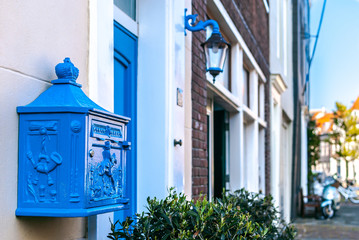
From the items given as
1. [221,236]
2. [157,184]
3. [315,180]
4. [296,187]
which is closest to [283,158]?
[296,187]

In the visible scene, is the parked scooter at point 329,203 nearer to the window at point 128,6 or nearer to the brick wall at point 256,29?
the brick wall at point 256,29

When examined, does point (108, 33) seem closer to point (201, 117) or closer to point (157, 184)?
point (157, 184)

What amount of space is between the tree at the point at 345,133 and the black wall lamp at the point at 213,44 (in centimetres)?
3296

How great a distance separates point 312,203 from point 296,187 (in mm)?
725

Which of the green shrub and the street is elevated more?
the green shrub

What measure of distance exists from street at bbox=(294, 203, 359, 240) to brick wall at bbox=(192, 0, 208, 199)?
6.79 meters

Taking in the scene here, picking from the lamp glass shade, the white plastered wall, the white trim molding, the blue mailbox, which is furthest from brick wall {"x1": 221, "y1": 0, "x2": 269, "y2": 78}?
the blue mailbox

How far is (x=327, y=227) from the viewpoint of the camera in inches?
555

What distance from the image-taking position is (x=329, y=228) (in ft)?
45.5

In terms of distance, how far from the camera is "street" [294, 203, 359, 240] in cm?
1208

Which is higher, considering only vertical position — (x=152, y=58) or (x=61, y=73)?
(x=152, y=58)

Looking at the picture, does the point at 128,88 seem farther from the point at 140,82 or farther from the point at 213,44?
the point at 213,44

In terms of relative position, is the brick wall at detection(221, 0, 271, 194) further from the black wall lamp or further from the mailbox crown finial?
the mailbox crown finial

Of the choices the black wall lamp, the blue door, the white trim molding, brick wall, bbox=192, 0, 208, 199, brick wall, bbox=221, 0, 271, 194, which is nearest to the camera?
the blue door
